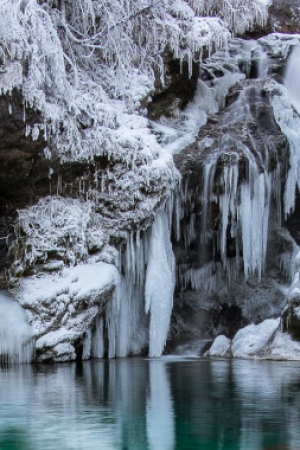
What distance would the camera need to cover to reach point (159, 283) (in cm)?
1301

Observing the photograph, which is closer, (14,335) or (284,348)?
(14,335)

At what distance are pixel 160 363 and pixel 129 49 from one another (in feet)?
21.8

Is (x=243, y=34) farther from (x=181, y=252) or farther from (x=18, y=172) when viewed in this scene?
(x=18, y=172)

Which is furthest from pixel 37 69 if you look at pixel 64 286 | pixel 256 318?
pixel 256 318

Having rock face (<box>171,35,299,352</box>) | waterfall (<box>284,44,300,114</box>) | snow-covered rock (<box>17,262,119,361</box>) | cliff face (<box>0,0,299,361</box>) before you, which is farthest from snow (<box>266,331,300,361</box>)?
waterfall (<box>284,44,300,114</box>)

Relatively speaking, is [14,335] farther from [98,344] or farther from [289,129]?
[289,129]

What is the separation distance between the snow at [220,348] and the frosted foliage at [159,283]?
3.27ft

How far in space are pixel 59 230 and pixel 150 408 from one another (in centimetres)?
596

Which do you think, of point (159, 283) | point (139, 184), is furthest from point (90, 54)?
point (159, 283)

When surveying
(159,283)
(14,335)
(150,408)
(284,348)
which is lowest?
(284,348)

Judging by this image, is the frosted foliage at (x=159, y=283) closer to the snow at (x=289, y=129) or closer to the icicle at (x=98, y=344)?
the icicle at (x=98, y=344)

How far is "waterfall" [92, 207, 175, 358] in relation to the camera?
12.9m

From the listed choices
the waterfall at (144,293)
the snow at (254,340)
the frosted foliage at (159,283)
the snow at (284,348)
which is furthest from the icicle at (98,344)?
the snow at (284,348)

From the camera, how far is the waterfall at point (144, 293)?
1291 centimetres
